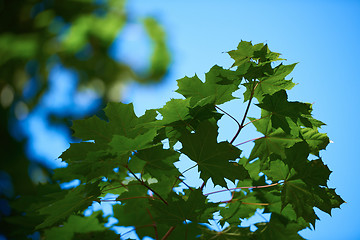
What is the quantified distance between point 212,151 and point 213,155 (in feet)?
0.04

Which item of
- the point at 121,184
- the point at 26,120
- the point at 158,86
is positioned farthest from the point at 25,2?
the point at 121,184

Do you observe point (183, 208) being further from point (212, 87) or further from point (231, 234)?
point (212, 87)

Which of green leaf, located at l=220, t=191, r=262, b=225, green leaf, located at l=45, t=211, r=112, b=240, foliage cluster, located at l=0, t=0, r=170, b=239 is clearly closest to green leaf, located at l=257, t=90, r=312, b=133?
green leaf, located at l=220, t=191, r=262, b=225

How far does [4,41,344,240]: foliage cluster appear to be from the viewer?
841mm

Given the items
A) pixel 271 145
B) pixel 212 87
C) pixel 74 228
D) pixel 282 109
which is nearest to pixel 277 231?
pixel 271 145

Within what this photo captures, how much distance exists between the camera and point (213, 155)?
85cm

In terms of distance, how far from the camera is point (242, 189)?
3.63ft

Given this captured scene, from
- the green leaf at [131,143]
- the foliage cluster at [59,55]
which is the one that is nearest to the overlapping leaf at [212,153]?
the green leaf at [131,143]

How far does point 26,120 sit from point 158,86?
2.55 metres

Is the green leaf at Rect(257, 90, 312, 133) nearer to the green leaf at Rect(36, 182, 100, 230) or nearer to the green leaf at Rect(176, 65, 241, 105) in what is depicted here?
the green leaf at Rect(176, 65, 241, 105)

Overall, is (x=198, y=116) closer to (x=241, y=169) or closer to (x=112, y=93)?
(x=241, y=169)

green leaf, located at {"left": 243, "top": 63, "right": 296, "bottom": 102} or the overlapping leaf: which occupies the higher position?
green leaf, located at {"left": 243, "top": 63, "right": 296, "bottom": 102}

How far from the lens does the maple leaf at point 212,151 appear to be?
0.84 meters

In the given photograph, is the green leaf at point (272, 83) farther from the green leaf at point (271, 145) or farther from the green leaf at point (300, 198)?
the green leaf at point (300, 198)
